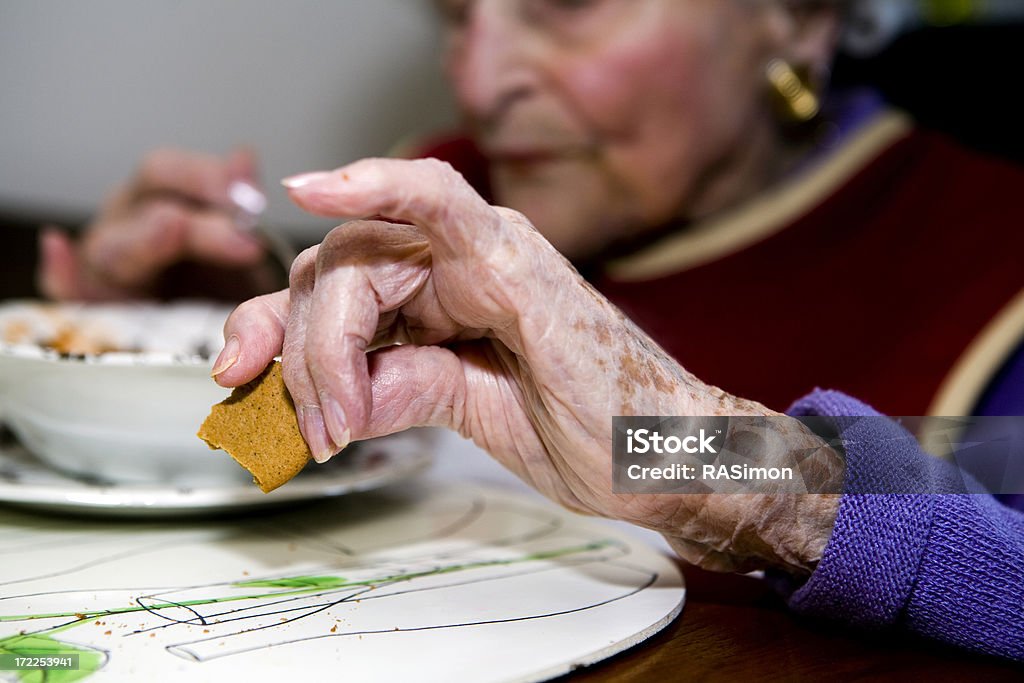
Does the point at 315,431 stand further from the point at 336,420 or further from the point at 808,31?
the point at 808,31

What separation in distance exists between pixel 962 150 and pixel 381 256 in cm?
83

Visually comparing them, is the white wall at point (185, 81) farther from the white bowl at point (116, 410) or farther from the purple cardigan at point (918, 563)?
the purple cardigan at point (918, 563)

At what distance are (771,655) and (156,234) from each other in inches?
34.2

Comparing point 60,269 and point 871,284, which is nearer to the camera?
point 871,284

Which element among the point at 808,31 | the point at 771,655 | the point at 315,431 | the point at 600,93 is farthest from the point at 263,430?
the point at 808,31

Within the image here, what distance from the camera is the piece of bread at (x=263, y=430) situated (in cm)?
39

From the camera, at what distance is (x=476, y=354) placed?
0.42 m

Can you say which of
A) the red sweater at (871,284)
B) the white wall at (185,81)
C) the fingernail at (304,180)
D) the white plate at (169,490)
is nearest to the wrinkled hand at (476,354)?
the fingernail at (304,180)

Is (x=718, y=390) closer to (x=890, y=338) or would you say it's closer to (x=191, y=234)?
(x=890, y=338)

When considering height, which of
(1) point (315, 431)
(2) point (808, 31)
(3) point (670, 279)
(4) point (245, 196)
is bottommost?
(1) point (315, 431)

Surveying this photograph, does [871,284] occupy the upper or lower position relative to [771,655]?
upper

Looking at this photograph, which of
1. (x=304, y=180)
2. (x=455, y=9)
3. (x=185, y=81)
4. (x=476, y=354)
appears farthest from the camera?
(x=185, y=81)

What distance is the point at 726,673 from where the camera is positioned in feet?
1.11

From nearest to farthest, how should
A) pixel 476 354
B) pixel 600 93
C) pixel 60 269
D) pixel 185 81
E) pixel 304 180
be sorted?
pixel 304 180
pixel 476 354
pixel 600 93
pixel 60 269
pixel 185 81
